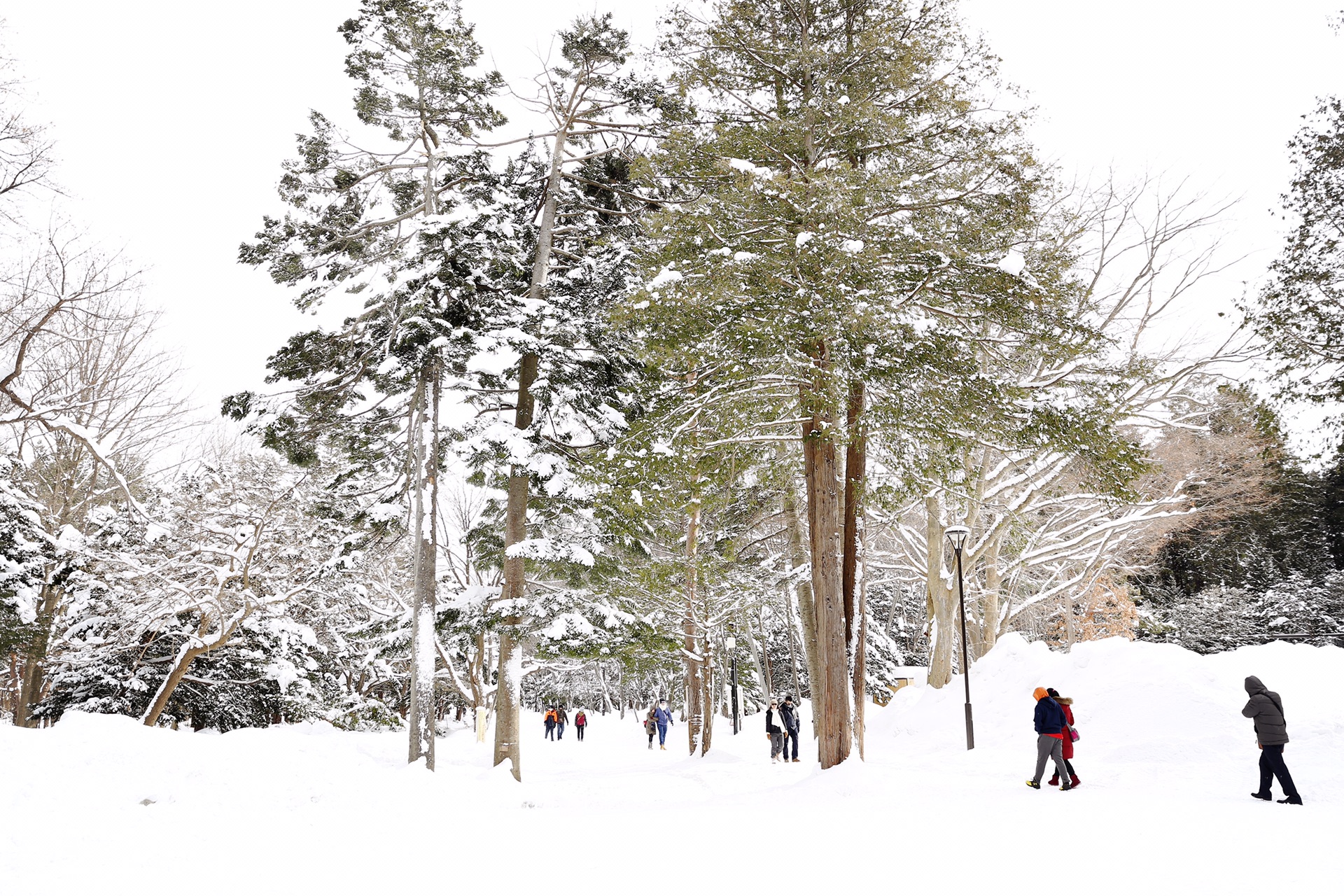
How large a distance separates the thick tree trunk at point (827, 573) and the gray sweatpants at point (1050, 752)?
247cm

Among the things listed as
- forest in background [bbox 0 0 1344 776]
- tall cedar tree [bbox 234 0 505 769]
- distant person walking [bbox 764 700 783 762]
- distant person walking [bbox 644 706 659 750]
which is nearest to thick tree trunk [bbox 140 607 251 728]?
forest in background [bbox 0 0 1344 776]

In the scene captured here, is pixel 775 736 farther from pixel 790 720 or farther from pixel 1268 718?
pixel 1268 718

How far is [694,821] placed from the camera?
9.10 m

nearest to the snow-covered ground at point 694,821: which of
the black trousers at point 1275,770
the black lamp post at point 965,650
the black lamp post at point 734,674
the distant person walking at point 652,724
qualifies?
the black trousers at point 1275,770

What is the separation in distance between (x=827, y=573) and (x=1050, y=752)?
361 cm

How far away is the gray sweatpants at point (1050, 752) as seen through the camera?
9.82m

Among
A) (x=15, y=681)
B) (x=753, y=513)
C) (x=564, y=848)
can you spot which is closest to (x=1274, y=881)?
(x=564, y=848)

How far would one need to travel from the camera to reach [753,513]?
20703 millimetres

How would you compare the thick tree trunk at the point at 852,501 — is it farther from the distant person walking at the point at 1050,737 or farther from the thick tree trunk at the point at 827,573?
the distant person walking at the point at 1050,737

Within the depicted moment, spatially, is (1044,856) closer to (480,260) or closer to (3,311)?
(480,260)

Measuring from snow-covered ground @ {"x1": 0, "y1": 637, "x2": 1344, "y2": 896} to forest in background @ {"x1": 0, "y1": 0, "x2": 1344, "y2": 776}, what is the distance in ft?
8.50

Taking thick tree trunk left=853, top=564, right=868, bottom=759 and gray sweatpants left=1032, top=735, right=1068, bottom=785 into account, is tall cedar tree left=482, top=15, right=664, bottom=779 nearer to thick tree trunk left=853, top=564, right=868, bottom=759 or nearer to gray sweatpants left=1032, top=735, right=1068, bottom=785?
thick tree trunk left=853, top=564, right=868, bottom=759

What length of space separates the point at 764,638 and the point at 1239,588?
771 inches

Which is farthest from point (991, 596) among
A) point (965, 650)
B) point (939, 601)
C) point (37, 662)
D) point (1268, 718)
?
point (37, 662)
